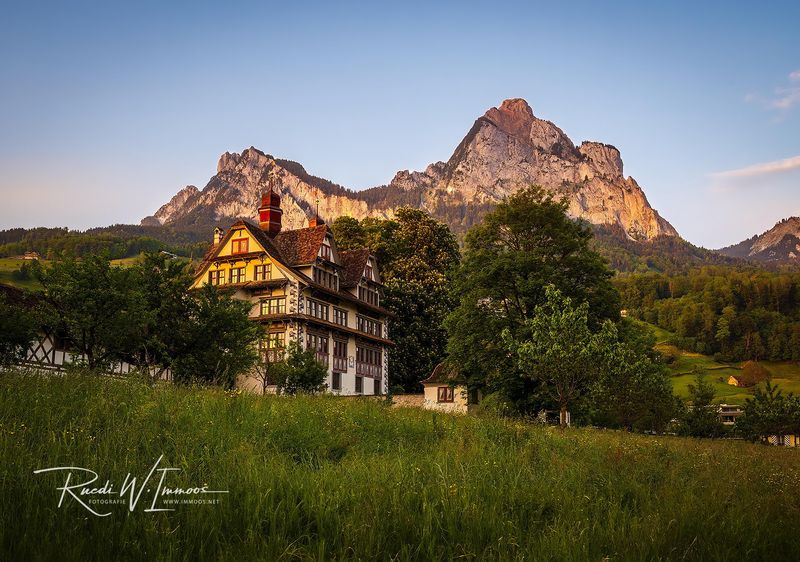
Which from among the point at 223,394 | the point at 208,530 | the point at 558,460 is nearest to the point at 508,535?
the point at 208,530

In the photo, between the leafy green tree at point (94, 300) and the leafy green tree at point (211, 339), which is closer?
the leafy green tree at point (94, 300)

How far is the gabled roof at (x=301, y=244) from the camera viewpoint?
190 feet

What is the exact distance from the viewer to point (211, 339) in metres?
33.2

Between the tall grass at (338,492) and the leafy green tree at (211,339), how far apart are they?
1663 centimetres

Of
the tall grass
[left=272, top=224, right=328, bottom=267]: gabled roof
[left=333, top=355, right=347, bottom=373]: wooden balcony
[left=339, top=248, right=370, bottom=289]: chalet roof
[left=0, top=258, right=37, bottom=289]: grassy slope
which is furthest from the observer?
[left=0, top=258, right=37, bottom=289]: grassy slope

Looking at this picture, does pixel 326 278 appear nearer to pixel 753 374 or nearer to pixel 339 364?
pixel 339 364

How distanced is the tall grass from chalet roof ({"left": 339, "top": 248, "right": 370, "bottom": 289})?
47484 mm

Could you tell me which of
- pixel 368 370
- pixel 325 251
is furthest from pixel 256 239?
pixel 368 370

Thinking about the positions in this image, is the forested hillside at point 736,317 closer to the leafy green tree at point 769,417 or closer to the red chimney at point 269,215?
the leafy green tree at point 769,417

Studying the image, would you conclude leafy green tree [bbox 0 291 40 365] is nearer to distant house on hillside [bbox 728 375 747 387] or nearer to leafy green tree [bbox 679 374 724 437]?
leafy green tree [bbox 679 374 724 437]

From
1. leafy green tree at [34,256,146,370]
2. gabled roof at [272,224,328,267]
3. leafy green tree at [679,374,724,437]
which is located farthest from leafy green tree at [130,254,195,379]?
leafy green tree at [679,374,724,437]

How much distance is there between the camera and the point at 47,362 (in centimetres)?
4075

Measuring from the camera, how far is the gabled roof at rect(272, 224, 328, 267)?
57906 millimetres

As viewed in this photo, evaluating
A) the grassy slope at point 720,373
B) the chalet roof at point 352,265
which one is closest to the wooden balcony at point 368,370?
the chalet roof at point 352,265
